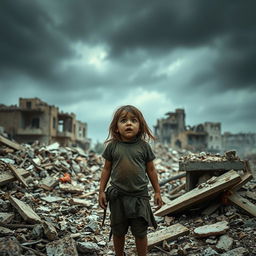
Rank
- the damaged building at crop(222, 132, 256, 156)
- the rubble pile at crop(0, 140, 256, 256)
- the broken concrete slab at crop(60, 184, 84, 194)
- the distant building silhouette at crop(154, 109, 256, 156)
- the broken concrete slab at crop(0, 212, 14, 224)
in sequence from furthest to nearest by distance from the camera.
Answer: the damaged building at crop(222, 132, 256, 156), the distant building silhouette at crop(154, 109, 256, 156), the broken concrete slab at crop(60, 184, 84, 194), the broken concrete slab at crop(0, 212, 14, 224), the rubble pile at crop(0, 140, 256, 256)

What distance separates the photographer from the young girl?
7.71 ft

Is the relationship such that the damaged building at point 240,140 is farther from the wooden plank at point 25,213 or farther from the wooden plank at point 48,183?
the wooden plank at point 25,213

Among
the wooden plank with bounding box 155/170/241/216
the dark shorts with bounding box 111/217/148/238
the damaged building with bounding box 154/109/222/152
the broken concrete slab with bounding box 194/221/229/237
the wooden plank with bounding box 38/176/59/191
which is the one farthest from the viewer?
the damaged building with bounding box 154/109/222/152

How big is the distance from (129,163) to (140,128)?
448mm

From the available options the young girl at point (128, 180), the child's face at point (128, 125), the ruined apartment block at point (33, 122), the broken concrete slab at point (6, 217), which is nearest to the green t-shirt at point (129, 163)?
the young girl at point (128, 180)

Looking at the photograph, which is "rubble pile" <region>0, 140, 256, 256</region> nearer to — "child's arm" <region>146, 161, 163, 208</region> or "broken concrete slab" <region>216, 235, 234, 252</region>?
"broken concrete slab" <region>216, 235, 234, 252</region>

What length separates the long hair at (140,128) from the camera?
254cm

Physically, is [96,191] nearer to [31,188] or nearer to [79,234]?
[31,188]

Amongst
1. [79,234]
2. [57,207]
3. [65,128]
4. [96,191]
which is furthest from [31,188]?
[65,128]

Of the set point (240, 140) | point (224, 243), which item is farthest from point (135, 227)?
point (240, 140)

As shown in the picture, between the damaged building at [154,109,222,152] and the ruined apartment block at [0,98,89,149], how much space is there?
18.7 m

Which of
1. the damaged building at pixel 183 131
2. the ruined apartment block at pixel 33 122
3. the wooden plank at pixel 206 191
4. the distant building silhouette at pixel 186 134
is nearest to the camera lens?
the wooden plank at pixel 206 191

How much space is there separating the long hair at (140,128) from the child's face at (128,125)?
5 centimetres

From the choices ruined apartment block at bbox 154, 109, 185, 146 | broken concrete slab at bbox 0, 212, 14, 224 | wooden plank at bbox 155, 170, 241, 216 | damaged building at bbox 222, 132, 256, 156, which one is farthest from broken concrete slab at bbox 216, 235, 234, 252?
damaged building at bbox 222, 132, 256, 156
